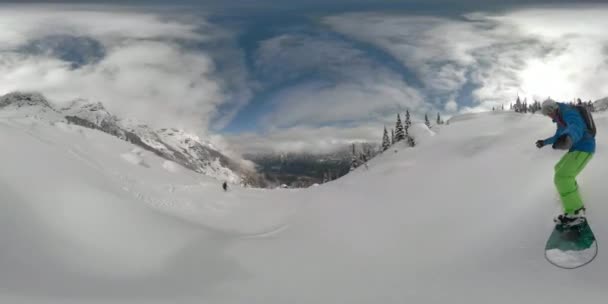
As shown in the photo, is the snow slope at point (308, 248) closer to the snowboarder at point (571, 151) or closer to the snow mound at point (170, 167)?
the snowboarder at point (571, 151)

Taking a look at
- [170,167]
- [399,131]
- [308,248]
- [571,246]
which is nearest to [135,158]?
[170,167]

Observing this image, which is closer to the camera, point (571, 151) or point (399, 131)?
point (571, 151)

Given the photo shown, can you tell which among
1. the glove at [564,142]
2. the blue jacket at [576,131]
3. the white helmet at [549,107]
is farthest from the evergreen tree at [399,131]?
the glove at [564,142]

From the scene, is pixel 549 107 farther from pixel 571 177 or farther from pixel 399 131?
pixel 399 131

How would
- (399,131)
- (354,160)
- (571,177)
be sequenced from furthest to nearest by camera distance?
(354,160), (399,131), (571,177)

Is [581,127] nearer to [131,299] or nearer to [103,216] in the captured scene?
[131,299]

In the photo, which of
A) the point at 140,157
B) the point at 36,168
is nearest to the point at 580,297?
the point at 36,168

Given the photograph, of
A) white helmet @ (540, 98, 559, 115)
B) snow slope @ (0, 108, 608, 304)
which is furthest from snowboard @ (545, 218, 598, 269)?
white helmet @ (540, 98, 559, 115)

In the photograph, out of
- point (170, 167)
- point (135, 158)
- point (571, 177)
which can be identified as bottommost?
point (170, 167)
